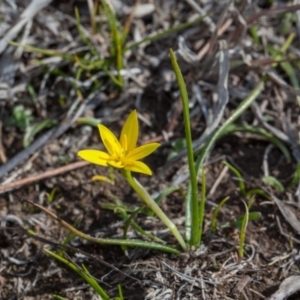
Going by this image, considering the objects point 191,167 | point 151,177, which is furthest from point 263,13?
point 191,167

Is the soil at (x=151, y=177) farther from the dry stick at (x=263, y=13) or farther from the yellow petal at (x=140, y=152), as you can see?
the yellow petal at (x=140, y=152)

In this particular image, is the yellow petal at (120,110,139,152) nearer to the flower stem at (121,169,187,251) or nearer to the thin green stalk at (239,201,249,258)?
the flower stem at (121,169,187,251)

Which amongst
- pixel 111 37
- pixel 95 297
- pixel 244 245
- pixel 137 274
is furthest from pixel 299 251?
pixel 111 37

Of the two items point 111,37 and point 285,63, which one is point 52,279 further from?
point 285,63

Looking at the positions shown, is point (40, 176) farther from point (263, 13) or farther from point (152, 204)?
point (263, 13)

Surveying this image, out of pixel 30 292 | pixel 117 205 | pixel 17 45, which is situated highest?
pixel 17 45

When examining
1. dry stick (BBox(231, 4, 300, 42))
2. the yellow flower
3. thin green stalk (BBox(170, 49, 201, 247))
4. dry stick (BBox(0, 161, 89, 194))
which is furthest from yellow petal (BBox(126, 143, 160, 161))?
dry stick (BBox(231, 4, 300, 42))
